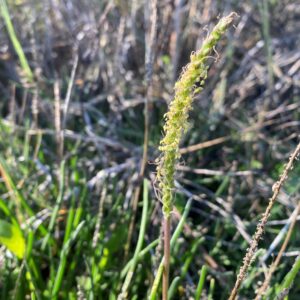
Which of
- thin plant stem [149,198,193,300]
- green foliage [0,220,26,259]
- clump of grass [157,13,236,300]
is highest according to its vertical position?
clump of grass [157,13,236,300]

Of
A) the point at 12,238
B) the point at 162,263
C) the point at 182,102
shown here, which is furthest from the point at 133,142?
the point at 182,102

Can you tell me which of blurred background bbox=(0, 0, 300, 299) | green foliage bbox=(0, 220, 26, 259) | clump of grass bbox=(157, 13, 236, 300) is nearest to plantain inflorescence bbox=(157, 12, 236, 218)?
clump of grass bbox=(157, 13, 236, 300)

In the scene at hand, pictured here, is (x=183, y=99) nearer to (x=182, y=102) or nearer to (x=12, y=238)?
(x=182, y=102)

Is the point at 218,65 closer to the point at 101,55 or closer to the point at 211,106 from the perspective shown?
the point at 211,106

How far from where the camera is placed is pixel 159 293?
92 centimetres

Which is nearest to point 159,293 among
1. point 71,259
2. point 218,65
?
point 71,259

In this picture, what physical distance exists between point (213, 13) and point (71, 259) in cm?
98

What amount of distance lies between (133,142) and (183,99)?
1016 millimetres

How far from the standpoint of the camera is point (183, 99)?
514mm

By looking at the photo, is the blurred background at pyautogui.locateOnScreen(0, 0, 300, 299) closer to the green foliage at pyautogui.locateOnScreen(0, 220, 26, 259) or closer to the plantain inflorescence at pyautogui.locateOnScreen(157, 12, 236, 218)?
the green foliage at pyautogui.locateOnScreen(0, 220, 26, 259)

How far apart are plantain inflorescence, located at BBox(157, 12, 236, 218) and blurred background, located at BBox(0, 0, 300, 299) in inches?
9.6

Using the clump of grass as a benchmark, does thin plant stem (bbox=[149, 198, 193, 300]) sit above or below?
below

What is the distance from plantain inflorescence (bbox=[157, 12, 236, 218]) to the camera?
49 cm

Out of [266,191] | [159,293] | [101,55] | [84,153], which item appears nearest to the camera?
[159,293]
